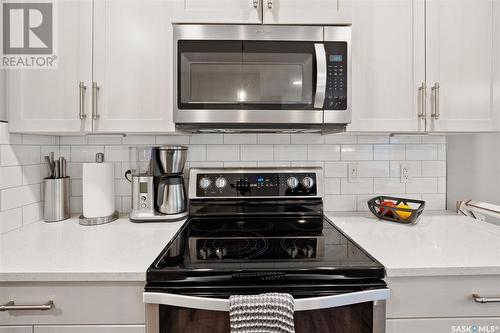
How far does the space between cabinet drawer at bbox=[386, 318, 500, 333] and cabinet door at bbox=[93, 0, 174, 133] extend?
1129 millimetres

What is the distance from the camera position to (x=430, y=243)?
117cm

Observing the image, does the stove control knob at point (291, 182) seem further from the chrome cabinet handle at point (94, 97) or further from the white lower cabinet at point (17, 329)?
the white lower cabinet at point (17, 329)

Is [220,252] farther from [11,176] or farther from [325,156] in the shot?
[11,176]

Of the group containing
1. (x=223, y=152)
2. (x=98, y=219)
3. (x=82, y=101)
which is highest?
(x=82, y=101)

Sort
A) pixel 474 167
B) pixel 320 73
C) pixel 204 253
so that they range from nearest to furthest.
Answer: pixel 204 253 < pixel 320 73 < pixel 474 167

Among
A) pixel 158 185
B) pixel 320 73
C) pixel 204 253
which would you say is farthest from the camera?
pixel 158 185

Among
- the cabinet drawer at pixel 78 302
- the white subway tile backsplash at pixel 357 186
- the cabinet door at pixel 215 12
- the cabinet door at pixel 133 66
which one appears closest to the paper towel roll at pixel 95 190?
the cabinet door at pixel 133 66

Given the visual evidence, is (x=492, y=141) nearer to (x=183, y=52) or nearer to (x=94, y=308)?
(x=183, y=52)

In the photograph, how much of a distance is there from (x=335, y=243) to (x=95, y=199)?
1139 millimetres

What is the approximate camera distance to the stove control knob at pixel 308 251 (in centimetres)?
106

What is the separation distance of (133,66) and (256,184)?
2.69ft

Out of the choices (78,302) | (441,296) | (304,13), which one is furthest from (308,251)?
(304,13)

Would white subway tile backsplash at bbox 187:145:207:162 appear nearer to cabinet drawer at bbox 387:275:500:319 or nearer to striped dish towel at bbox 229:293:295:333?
striped dish towel at bbox 229:293:295:333

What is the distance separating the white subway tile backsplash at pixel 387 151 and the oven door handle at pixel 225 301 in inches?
38.6
